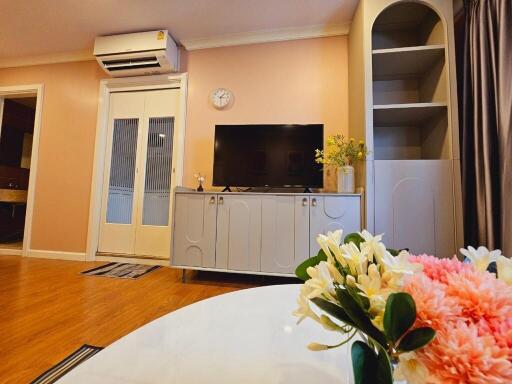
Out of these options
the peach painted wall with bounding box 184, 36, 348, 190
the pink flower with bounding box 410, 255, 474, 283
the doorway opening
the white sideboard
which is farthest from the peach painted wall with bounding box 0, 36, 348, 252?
the pink flower with bounding box 410, 255, 474, 283

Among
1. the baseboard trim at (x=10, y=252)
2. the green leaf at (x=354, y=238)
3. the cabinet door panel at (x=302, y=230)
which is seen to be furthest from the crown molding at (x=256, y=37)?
the green leaf at (x=354, y=238)

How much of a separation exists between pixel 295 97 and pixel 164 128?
150 cm

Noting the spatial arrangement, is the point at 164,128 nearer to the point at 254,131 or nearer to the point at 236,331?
the point at 254,131

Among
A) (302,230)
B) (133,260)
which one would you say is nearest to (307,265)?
(302,230)

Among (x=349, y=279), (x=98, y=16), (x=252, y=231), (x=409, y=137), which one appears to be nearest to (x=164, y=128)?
(x=98, y=16)

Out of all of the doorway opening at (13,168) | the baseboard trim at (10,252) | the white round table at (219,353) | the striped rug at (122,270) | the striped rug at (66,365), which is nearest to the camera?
the white round table at (219,353)

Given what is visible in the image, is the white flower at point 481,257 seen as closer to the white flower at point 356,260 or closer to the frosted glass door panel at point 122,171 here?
the white flower at point 356,260

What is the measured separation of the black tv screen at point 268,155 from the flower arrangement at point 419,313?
1918 mm

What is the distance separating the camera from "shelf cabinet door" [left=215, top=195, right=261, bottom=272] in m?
1.98

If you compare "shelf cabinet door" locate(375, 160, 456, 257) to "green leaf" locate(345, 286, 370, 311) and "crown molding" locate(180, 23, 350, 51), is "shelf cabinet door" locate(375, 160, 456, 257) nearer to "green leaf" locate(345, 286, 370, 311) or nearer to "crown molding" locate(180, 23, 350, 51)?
"crown molding" locate(180, 23, 350, 51)

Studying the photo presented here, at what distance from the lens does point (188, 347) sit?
0.42 m

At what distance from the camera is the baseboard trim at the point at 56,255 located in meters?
2.76

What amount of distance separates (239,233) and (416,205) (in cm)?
135

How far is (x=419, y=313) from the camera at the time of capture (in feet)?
0.73
